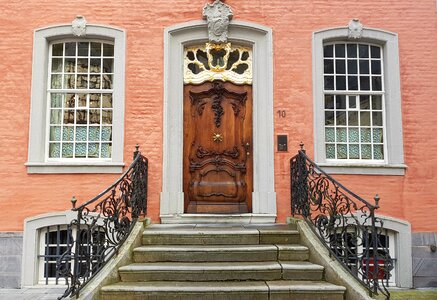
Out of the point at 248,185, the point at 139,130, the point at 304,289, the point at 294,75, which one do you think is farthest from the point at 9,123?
the point at 304,289

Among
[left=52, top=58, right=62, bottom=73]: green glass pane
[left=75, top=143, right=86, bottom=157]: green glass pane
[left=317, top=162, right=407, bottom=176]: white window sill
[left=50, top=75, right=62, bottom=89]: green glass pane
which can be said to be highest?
[left=52, top=58, right=62, bottom=73]: green glass pane

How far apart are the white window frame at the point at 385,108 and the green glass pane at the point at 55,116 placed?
447cm

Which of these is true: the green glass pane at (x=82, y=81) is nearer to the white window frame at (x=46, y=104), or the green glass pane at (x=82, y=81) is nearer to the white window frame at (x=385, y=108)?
the white window frame at (x=46, y=104)

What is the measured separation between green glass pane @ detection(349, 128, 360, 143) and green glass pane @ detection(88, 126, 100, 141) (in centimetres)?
443

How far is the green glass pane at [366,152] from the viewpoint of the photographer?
25.2ft

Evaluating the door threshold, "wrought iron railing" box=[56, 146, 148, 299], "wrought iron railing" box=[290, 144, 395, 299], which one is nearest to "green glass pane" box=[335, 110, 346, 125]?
"wrought iron railing" box=[290, 144, 395, 299]

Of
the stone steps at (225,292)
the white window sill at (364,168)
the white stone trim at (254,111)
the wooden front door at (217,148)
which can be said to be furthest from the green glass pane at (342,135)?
the stone steps at (225,292)

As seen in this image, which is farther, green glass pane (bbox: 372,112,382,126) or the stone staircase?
green glass pane (bbox: 372,112,382,126)

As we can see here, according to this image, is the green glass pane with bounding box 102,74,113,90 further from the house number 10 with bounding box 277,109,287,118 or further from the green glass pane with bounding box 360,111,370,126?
the green glass pane with bounding box 360,111,370,126

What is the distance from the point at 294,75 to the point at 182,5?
2333 mm

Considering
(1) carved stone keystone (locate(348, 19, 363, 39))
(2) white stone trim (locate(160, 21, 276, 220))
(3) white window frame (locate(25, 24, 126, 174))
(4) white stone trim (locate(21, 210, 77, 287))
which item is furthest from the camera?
(1) carved stone keystone (locate(348, 19, 363, 39))

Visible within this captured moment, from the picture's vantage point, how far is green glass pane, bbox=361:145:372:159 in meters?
7.67

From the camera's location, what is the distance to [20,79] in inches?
294

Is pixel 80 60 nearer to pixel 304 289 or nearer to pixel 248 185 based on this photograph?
pixel 248 185
